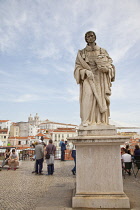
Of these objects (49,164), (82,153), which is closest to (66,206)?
(82,153)

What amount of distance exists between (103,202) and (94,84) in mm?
2592

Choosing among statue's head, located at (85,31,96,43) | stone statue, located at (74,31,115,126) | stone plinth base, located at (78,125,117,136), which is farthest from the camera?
statue's head, located at (85,31,96,43)

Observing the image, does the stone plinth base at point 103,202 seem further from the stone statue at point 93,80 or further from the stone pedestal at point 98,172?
the stone statue at point 93,80

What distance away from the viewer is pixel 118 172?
3.44 metres

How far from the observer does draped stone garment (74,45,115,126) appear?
4031 mm

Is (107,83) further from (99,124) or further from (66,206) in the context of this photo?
(66,206)

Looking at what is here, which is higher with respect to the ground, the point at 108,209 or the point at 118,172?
the point at 118,172

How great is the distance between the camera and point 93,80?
415 centimetres

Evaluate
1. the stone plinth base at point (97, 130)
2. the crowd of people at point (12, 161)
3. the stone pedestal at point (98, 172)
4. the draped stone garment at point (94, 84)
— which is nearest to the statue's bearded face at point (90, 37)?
the draped stone garment at point (94, 84)

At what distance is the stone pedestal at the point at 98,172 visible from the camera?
3254 millimetres

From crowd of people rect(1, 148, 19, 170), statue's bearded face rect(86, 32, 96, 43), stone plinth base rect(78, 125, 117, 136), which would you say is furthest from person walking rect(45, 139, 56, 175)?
statue's bearded face rect(86, 32, 96, 43)

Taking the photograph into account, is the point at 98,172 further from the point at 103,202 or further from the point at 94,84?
the point at 94,84

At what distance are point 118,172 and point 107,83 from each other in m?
2.12

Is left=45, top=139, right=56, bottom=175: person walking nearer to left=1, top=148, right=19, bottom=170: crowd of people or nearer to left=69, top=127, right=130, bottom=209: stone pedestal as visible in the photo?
left=1, top=148, right=19, bottom=170: crowd of people
